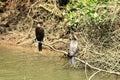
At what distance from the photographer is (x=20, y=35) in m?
19.1

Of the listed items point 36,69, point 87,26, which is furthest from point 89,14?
point 36,69

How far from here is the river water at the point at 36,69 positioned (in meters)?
12.7

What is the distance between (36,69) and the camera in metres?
13.7

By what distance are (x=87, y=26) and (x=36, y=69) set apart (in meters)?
2.29

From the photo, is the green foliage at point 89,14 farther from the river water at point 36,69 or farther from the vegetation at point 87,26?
the river water at point 36,69

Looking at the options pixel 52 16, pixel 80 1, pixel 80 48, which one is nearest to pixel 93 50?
pixel 80 48

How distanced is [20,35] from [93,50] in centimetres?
682

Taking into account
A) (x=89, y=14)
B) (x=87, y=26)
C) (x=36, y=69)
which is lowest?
(x=36, y=69)

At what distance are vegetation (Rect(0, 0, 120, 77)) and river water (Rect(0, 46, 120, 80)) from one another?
0.43 meters

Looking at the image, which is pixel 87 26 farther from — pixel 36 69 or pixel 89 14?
pixel 36 69

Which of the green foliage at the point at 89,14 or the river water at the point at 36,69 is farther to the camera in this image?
the green foliage at the point at 89,14

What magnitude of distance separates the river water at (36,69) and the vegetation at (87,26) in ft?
1.41

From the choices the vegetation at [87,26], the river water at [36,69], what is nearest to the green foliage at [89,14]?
the vegetation at [87,26]

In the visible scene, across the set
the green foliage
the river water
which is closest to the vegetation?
the green foliage
